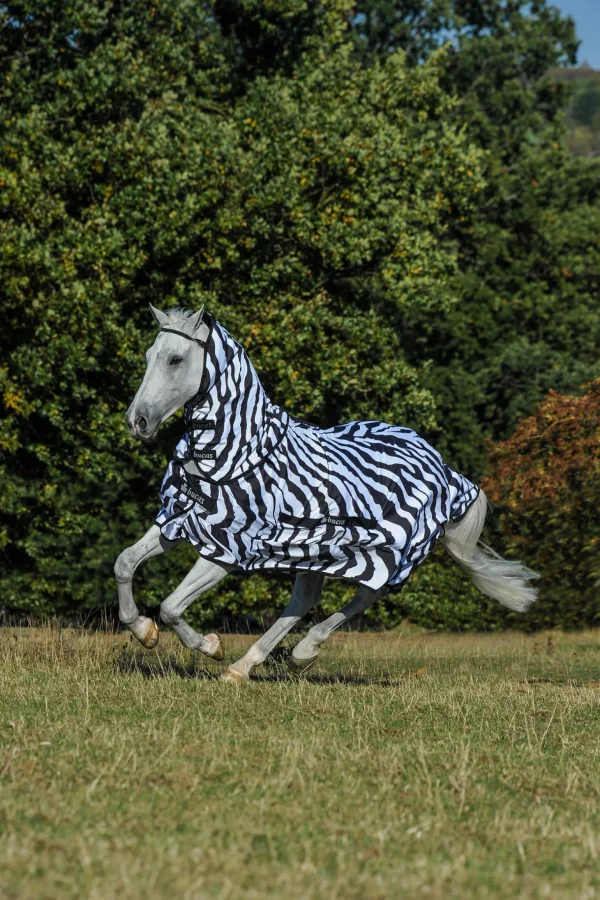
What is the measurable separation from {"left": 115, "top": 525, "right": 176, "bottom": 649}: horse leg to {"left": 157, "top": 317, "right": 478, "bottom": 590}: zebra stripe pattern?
14 cm

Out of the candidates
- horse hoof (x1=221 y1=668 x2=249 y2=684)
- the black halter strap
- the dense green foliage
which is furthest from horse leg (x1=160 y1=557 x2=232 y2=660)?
the dense green foliage

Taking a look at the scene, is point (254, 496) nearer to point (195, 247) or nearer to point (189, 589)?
point (189, 589)

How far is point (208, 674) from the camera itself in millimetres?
9211

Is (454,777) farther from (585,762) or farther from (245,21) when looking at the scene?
(245,21)

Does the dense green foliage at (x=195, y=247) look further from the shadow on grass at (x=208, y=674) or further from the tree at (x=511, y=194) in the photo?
the shadow on grass at (x=208, y=674)

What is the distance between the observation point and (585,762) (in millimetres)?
6227

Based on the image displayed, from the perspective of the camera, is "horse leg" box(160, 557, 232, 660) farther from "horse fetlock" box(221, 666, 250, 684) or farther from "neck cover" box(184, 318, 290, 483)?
"neck cover" box(184, 318, 290, 483)

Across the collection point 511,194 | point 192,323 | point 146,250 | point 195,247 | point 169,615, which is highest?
point 511,194

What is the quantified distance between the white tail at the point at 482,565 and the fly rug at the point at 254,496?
0.78 m

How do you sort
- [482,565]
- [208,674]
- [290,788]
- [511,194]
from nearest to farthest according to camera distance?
[290,788]
[208,674]
[482,565]
[511,194]

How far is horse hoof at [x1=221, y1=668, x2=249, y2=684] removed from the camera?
8.46 metres

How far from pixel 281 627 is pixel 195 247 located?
10.2 metres

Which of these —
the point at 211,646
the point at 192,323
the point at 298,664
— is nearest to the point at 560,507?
the point at 298,664

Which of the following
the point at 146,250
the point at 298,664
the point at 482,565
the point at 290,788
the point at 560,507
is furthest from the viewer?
the point at 560,507
